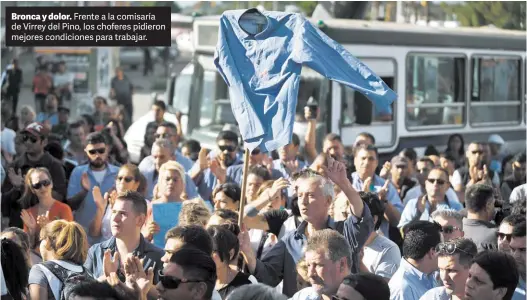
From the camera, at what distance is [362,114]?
1456 cm

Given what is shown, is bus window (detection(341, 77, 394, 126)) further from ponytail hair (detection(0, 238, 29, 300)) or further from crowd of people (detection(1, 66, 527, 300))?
ponytail hair (detection(0, 238, 29, 300))

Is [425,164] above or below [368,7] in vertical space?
below

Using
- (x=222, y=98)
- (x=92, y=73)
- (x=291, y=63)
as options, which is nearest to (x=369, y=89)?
(x=291, y=63)

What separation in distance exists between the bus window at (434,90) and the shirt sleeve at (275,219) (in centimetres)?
781

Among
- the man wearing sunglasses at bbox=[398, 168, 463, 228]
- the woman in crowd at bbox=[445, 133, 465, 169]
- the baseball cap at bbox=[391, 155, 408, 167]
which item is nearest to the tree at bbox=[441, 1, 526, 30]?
the woman in crowd at bbox=[445, 133, 465, 169]

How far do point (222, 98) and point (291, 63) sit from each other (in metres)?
8.20

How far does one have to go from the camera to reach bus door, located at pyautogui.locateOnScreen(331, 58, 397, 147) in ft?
46.9

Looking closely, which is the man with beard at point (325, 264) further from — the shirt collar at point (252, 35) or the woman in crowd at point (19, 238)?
the shirt collar at point (252, 35)

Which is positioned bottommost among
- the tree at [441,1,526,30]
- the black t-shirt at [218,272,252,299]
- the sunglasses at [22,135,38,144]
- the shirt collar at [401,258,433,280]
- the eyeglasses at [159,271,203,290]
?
the black t-shirt at [218,272,252,299]

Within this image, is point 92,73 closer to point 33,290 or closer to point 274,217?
point 274,217

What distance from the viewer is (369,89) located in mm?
6945

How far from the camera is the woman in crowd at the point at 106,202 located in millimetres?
8305

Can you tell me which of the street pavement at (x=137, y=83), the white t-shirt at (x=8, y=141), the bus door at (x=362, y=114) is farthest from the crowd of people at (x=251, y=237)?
the street pavement at (x=137, y=83)

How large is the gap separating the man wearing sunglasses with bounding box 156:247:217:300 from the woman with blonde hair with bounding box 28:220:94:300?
1151 millimetres
